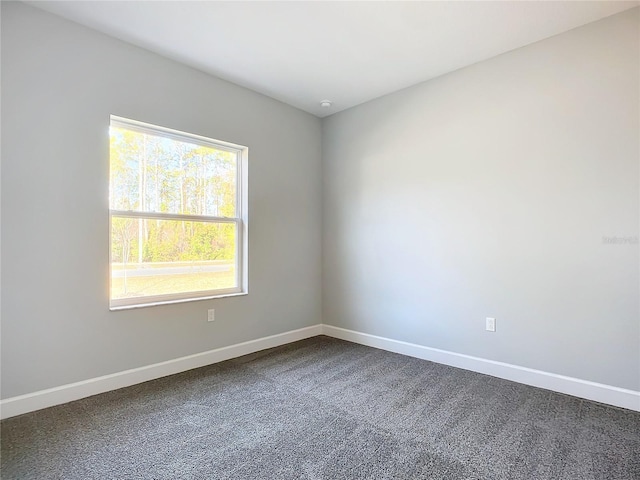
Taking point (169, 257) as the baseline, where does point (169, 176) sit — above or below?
above

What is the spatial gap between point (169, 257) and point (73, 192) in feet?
2.91

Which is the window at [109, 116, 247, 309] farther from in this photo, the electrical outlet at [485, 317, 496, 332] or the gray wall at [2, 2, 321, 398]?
the electrical outlet at [485, 317, 496, 332]

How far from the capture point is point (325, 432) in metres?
2.03

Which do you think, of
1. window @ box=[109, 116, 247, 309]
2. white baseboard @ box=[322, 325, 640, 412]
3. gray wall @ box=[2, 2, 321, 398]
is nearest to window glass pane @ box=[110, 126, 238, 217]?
window @ box=[109, 116, 247, 309]

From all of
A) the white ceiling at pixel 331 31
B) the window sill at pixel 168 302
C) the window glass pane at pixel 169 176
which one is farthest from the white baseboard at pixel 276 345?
the white ceiling at pixel 331 31

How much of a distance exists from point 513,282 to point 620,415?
3.50ft

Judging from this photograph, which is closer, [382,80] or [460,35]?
[460,35]

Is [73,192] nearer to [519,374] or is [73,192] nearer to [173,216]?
[173,216]

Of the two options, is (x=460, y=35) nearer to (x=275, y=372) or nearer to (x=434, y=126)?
(x=434, y=126)

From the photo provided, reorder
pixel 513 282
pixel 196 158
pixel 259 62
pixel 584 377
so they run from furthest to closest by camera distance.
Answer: pixel 196 158
pixel 259 62
pixel 513 282
pixel 584 377

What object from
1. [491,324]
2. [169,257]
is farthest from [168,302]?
[491,324]

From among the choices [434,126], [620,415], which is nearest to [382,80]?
[434,126]

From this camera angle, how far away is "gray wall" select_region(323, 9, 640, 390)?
93.7 inches

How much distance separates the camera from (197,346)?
3139 millimetres
